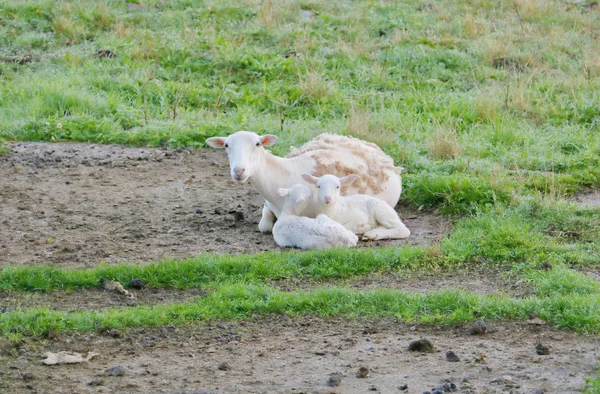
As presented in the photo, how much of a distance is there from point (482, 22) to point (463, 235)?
996 cm

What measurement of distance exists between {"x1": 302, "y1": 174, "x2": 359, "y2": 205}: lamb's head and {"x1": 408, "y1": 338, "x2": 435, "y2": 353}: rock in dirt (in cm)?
257

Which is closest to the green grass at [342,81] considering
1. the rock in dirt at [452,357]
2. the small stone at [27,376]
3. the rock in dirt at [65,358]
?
the rock in dirt at [452,357]

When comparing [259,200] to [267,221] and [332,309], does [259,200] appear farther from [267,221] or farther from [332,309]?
[332,309]

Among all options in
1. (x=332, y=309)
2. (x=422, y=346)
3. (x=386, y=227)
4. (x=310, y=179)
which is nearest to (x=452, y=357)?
(x=422, y=346)

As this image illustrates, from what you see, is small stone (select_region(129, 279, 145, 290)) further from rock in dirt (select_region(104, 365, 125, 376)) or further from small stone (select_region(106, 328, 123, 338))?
rock in dirt (select_region(104, 365, 125, 376))

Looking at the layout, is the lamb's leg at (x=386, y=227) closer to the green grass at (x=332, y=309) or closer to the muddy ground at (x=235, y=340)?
the muddy ground at (x=235, y=340)

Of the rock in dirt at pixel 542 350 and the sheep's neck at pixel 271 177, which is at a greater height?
the sheep's neck at pixel 271 177

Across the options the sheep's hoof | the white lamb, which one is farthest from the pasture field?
the white lamb

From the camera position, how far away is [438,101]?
14.5m

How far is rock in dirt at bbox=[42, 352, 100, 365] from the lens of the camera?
6568mm

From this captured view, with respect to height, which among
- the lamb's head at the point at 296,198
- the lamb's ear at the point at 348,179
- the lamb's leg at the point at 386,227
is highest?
the lamb's ear at the point at 348,179

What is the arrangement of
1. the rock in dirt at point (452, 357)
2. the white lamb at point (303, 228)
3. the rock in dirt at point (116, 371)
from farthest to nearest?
the white lamb at point (303, 228)
the rock in dirt at point (452, 357)
the rock in dirt at point (116, 371)

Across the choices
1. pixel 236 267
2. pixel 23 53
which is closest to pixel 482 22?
pixel 23 53

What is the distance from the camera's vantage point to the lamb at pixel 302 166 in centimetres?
949
